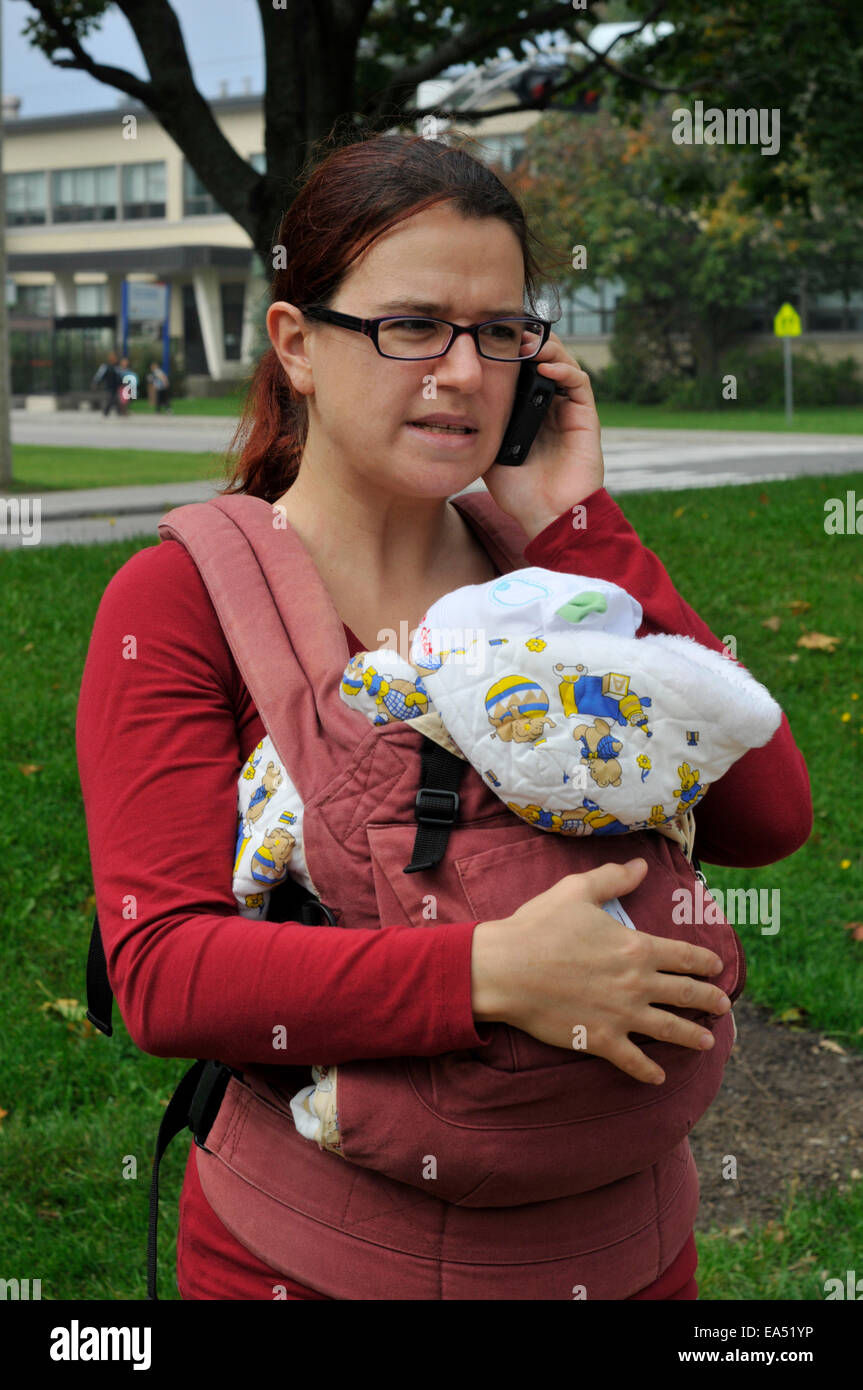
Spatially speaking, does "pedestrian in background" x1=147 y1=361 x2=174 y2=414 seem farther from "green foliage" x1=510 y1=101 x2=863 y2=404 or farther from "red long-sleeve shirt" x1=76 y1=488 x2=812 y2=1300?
"red long-sleeve shirt" x1=76 y1=488 x2=812 y2=1300

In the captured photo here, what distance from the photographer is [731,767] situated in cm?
191

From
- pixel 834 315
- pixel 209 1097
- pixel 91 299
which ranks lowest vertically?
pixel 209 1097

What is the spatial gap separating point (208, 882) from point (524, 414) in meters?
0.83

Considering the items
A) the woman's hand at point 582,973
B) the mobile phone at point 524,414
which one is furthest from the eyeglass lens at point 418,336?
the woman's hand at point 582,973

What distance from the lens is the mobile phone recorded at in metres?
2.03

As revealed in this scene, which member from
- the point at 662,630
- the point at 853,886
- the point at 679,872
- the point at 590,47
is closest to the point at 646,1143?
the point at 679,872

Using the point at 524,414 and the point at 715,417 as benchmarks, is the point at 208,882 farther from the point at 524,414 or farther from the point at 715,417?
the point at 715,417

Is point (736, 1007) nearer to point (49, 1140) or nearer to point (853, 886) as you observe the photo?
point (853, 886)

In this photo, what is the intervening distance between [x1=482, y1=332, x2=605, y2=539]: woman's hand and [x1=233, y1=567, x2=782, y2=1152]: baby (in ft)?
1.45

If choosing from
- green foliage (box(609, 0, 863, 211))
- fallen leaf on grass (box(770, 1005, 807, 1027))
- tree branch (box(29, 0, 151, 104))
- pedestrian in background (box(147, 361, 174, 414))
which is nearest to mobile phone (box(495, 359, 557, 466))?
fallen leaf on grass (box(770, 1005, 807, 1027))

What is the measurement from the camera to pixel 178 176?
63.8 meters

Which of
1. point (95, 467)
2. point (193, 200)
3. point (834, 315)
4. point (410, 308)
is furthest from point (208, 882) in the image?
point (193, 200)

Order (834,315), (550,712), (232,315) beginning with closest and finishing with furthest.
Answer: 1. (550,712)
2. (834,315)
3. (232,315)

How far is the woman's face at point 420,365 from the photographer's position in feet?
5.80
